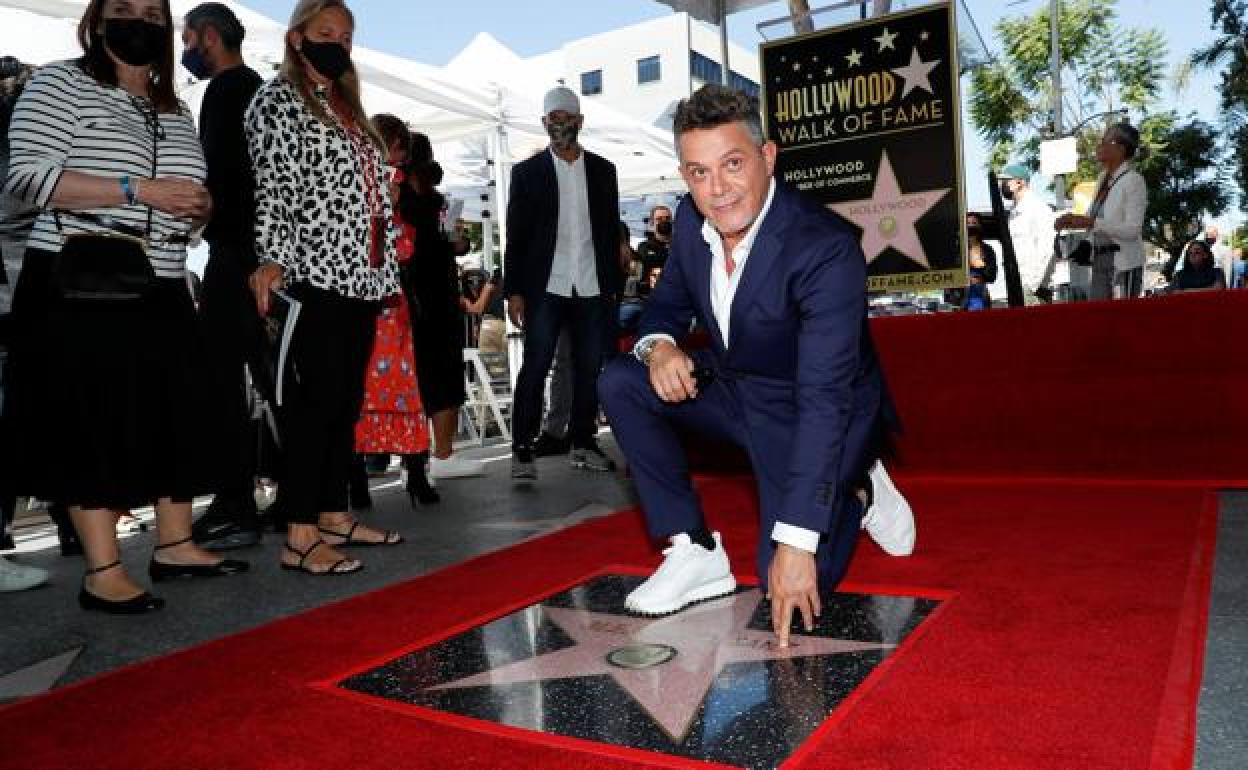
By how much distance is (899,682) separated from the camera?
6.01 feet

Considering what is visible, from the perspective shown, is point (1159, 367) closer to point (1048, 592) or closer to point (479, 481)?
point (1048, 592)

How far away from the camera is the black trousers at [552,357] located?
5.27 metres

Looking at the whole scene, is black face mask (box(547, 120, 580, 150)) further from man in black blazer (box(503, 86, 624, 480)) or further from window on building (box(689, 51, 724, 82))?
window on building (box(689, 51, 724, 82))

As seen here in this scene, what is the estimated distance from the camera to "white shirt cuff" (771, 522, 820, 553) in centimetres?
197

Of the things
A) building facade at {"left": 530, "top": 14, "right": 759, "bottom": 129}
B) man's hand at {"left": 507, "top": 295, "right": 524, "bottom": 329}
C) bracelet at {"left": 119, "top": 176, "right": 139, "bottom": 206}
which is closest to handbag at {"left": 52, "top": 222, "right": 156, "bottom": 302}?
bracelet at {"left": 119, "top": 176, "right": 139, "bottom": 206}

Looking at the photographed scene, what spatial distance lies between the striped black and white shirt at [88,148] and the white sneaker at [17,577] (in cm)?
117

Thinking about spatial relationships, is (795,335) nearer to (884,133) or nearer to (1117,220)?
(884,133)

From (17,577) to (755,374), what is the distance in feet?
8.13

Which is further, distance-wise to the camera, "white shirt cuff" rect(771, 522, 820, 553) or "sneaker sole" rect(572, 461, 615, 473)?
"sneaker sole" rect(572, 461, 615, 473)

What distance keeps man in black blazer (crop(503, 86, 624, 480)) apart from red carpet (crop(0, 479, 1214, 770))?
2.36m

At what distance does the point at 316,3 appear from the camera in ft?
10.1

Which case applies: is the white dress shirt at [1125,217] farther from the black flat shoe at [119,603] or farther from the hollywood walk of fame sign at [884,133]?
the black flat shoe at [119,603]

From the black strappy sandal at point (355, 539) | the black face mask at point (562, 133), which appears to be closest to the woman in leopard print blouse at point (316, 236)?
the black strappy sandal at point (355, 539)

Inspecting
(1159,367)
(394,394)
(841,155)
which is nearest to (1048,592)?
(1159,367)
